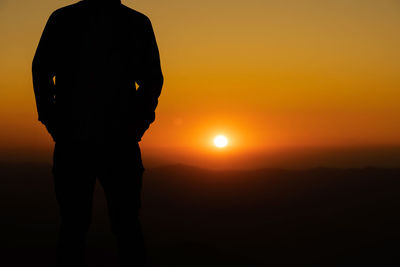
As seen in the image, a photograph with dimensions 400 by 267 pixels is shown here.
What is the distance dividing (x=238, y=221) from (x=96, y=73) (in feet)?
29.9

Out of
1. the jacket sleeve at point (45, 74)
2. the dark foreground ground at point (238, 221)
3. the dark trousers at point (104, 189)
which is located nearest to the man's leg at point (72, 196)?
the dark trousers at point (104, 189)

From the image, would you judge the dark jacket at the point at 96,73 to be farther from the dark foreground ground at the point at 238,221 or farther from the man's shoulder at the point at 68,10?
the dark foreground ground at the point at 238,221

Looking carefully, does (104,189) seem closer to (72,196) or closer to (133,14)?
(72,196)

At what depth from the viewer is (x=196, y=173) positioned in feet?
224

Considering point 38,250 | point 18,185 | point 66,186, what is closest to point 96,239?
point 38,250

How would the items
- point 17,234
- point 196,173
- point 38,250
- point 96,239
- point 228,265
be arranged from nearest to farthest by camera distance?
1. point 228,265
2. point 38,250
3. point 96,239
4. point 17,234
5. point 196,173

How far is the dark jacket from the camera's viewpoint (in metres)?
4.09

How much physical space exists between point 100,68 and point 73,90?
0.92 ft

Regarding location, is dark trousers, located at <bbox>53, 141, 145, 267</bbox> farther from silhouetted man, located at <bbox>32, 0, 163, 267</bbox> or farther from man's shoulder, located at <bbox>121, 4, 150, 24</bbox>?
man's shoulder, located at <bbox>121, 4, 150, 24</bbox>

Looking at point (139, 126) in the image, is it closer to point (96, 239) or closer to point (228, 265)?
point (228, 265)

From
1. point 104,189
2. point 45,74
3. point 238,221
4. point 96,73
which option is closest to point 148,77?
point 96,73

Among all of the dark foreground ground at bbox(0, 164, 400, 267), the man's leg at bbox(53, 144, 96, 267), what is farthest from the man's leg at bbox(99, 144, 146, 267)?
the dark foreground ground at bbox(0, 164, 400, 267)

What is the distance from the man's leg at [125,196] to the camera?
13.6ft

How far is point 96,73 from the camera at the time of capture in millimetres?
4090
